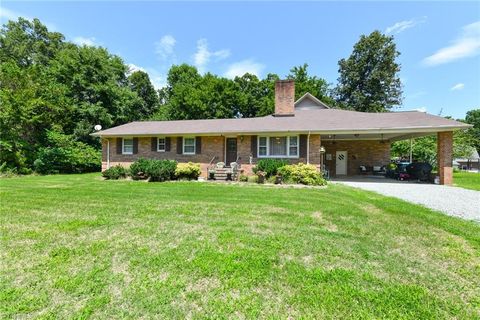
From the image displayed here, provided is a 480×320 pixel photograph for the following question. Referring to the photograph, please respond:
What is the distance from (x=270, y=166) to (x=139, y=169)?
7406 mm

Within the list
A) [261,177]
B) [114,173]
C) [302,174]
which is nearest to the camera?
[302,174]

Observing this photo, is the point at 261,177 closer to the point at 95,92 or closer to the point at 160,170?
the point at 160,170

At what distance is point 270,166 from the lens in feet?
42.1

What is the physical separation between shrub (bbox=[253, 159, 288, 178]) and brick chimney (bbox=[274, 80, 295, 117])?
5090 millimetres

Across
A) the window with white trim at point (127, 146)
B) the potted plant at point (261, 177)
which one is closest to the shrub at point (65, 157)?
the window with white trim at point (127, 146)

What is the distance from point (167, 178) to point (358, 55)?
36931 millimetres

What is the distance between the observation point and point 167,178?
1352 centimetres

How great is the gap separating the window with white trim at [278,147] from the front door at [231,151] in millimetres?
1571

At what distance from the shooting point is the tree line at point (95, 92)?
18188 millimetres

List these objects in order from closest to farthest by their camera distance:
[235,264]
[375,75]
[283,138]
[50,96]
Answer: [235,264] < [283,138] < [50,96] < [375,75]

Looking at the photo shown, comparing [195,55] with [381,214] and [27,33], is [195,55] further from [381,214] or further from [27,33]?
[381,214]

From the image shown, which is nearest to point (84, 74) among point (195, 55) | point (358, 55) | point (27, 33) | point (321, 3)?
point (195, 55)

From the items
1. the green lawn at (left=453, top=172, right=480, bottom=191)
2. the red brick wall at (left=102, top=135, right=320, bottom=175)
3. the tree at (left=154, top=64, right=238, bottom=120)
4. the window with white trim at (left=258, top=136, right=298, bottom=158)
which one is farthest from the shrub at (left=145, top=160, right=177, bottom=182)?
the tree at (left=154, top=64, right=238, bottom=120)

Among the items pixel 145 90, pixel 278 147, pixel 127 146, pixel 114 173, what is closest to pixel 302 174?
pixel 278 147
